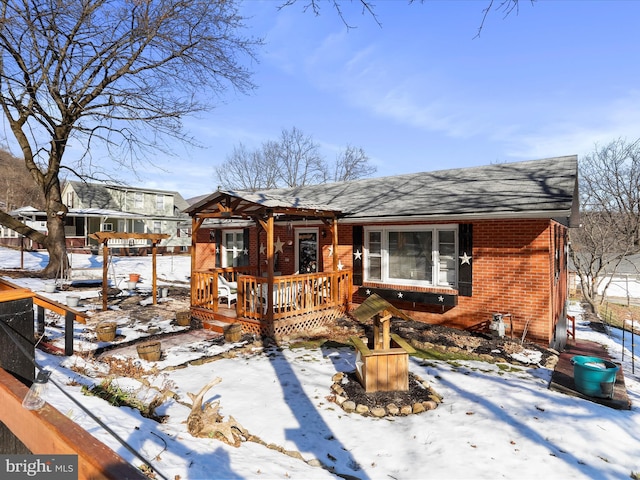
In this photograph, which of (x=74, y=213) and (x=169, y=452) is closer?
(x=169, y=452)

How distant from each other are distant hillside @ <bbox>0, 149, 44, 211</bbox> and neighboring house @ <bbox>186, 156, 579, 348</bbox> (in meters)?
54.4

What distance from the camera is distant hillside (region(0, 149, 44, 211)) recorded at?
49.3 metres

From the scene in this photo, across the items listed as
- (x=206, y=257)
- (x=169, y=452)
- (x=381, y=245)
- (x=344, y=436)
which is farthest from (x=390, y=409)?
(x=206, y=257)

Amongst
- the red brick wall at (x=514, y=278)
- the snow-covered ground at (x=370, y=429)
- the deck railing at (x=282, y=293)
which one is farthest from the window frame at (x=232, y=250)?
the red brick wall at (x=514, y=278)

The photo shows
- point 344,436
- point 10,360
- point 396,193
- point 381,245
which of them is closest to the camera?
point 10,360

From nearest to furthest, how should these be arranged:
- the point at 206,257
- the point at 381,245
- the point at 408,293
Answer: the point at 408,293 → the point at 381,245 → the point at 206,257

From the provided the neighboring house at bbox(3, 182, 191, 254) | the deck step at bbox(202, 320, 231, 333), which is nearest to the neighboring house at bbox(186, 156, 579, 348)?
the deck step at bbox(202, 320, 231, 333)

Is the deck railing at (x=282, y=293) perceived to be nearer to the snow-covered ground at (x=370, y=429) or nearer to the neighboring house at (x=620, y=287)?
the snow-covered ground at (x=370, y=429)

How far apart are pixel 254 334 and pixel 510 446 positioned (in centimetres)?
576

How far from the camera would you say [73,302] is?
33.9ft

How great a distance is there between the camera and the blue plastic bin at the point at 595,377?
5.23 m

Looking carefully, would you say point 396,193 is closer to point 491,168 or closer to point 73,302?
point 491,168

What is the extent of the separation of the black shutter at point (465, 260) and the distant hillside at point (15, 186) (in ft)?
190

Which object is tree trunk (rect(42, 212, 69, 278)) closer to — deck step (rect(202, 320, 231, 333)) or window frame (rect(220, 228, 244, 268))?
window frame (rect(220, 228, 244, 268))
